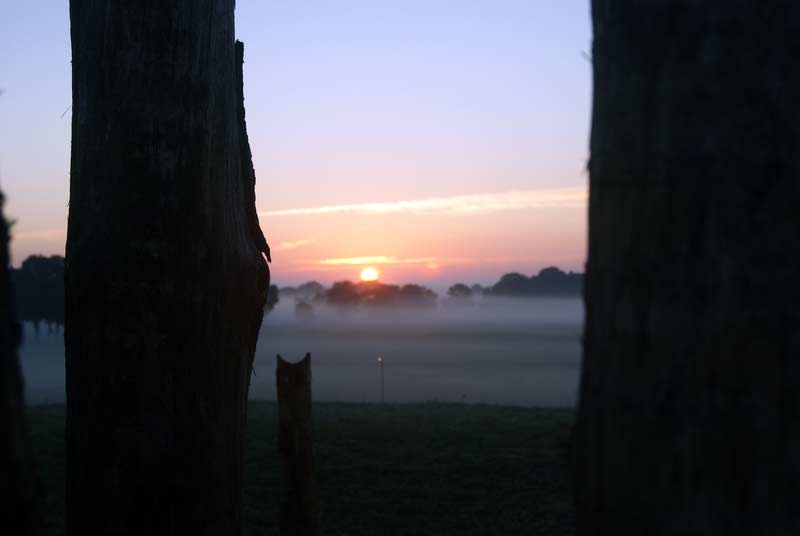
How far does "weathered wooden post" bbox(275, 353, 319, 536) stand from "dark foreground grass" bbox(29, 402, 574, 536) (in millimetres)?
1031

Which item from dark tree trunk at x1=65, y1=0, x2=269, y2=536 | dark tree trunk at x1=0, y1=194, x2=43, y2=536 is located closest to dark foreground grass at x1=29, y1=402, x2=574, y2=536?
dark tree trunk at x1=65, y1=0, x2=269, y2=536

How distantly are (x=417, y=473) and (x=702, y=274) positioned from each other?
33.1 ft

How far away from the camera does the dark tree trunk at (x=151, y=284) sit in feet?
13.4

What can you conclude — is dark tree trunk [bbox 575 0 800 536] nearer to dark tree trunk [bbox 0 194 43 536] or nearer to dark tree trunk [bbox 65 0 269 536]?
dark tree trunk [bbox 0 194 43 536]

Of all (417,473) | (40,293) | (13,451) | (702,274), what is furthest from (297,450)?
(40,293)

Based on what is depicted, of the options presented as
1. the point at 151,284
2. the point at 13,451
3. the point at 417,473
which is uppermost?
the point at 151,284

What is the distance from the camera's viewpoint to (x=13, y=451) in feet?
6.34

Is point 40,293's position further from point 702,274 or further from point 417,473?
point 702,274

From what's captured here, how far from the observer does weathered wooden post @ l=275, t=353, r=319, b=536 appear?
9.05 m

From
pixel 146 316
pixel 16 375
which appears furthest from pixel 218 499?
pixel 16 375

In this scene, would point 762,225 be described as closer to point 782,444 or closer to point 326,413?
point 782,444

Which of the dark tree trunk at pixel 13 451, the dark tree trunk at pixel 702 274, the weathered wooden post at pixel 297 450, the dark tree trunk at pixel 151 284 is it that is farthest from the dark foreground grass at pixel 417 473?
the dark tree trunk at pixel 702 274

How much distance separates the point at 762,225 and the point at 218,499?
10.2 feet

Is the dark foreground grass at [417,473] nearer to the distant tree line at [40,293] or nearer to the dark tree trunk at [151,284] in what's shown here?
the dark tree trunk at [151,284]
